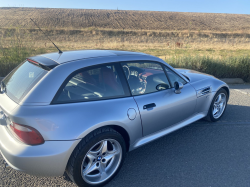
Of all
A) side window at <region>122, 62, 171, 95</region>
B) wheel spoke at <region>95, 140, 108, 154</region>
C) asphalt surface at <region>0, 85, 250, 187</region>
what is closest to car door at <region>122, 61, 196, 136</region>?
side window at <region>122, 62, 171, 95</region>

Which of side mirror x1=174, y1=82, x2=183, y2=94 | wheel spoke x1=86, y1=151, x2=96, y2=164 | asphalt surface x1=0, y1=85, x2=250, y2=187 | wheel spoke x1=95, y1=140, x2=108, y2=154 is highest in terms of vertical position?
side mirror x1=174, y1=82, x2=183, y2=94

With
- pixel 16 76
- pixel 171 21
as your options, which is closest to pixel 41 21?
pixel 171 21

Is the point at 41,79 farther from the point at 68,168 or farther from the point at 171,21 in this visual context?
the point at 171,21

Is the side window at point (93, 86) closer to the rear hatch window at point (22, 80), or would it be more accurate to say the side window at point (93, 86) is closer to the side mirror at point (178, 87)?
the rear hatch window at point (22, 80)

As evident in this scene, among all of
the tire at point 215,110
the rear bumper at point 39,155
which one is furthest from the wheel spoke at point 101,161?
the tire at point 215,110

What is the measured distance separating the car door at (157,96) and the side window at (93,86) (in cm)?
24

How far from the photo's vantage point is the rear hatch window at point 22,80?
2.32 m

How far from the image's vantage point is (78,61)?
8.38 feet

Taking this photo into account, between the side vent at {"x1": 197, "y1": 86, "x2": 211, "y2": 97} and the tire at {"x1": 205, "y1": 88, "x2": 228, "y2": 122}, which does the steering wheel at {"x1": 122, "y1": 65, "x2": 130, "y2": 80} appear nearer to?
the side vent at {"x1": 197, "y1": 86, "x2": 211, "y2": 97}

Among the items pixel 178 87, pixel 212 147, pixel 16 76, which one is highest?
pixel 16 76

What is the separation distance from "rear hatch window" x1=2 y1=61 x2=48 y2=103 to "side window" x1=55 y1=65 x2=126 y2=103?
0.37 m

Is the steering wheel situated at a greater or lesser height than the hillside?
lesser

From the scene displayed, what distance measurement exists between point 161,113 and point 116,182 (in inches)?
44.4

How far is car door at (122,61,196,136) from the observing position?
282 cm
